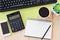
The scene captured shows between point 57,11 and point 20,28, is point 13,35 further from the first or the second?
Answer: point 57,11

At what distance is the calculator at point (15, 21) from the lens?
1.02 metres

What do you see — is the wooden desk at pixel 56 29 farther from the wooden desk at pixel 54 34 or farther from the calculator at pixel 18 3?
the calculator at pixel 18 3

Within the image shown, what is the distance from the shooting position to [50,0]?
107 centimetres

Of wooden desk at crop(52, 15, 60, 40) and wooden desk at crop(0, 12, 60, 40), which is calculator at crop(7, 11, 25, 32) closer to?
wooden desk at crop(0, 12, 60, 40)

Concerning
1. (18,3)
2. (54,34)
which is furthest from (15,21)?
(54,34)

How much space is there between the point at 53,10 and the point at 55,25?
9cm

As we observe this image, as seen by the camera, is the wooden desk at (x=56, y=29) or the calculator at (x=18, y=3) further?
the calculator at (x=18, y=3)

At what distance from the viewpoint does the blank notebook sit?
3.34 ft

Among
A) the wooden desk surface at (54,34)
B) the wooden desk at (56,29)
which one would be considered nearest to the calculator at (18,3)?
the wooden desk surface at (54,34)

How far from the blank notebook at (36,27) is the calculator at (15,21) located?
0.04 m

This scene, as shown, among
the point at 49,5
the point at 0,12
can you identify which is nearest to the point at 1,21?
the point at 0,12

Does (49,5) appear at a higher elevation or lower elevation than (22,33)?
higher

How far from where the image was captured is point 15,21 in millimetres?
1024

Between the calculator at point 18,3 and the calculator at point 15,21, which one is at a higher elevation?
the calculator at point 18,3
